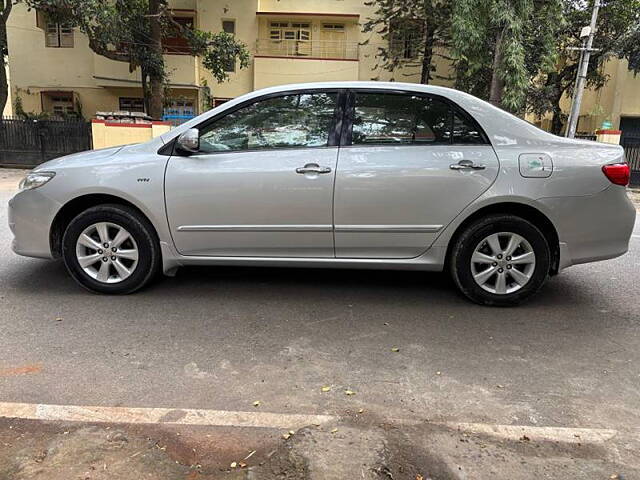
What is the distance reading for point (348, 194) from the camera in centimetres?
410

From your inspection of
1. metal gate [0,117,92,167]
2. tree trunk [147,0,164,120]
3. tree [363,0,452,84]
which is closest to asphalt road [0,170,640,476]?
metal gate [0,117,92,167]

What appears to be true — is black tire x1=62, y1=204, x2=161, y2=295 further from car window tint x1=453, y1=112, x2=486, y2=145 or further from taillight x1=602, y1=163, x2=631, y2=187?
taillight x1=602, y1=163, x2=631, y2=187

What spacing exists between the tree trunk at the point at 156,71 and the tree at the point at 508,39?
32.6ft

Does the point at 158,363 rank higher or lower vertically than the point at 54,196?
lower

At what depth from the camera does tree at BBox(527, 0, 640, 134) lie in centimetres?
1938

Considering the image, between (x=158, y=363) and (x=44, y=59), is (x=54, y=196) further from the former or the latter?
(x=44, y=59)

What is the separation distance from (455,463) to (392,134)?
260 centimetres

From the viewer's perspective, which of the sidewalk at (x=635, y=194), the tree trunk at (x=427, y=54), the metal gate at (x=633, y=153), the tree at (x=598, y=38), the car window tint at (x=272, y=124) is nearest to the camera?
the car window tint at (x=272, y=124)

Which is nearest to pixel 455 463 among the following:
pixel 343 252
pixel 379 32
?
pixel 343 252

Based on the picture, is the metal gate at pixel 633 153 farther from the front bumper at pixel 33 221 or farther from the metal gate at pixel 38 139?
the metal gate at pixel 38 139

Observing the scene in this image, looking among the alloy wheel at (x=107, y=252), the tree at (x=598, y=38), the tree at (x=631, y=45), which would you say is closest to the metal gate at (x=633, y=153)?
the tree at (x=598, y=38)

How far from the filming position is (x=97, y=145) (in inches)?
647

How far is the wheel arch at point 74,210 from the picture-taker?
4312 mm

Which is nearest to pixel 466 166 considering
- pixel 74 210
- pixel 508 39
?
pixel 74 210
